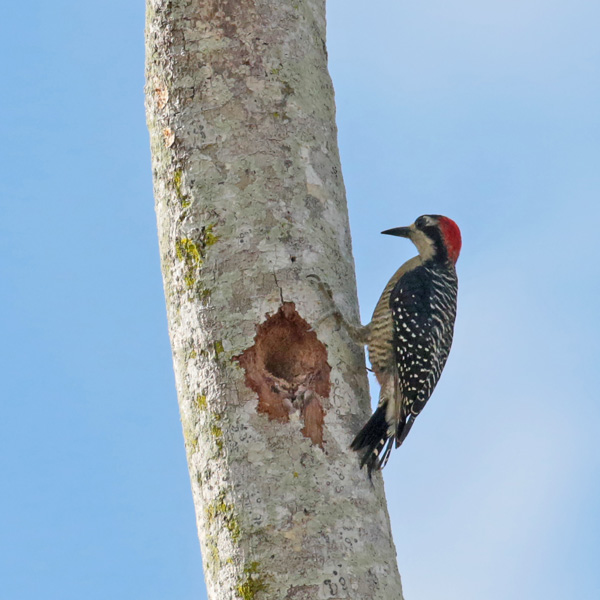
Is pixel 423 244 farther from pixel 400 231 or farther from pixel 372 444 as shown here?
pixel 372 444

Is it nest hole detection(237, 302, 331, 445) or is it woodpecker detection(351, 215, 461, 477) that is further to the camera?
woodpecker detection(351, 215, 461, 477)

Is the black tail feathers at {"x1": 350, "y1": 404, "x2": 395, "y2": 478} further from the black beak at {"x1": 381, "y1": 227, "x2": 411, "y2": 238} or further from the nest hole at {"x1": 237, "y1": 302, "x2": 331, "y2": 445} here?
the black beak at {"x1": 381, "y1": 227, "x2": 411, "y2": 238}

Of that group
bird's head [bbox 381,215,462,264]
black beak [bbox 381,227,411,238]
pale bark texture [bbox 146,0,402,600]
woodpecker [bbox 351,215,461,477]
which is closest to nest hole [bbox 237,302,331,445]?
pale bark texture [bbox 146,0,402,600]

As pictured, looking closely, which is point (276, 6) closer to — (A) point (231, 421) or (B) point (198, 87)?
(B) point (198, 87)

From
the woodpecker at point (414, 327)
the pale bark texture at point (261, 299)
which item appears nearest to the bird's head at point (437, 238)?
the woodpecker at point (414, 327)

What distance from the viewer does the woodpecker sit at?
4008 millimetres

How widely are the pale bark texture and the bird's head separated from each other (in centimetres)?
153

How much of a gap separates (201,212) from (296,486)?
3.75 feet

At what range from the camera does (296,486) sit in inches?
114

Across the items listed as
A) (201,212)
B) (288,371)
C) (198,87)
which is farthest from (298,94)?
(288,371)

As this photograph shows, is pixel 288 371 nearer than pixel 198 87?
Yes

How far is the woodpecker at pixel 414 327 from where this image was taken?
13.1ft

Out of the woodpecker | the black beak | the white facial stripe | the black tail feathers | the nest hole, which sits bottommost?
the black tail feathers

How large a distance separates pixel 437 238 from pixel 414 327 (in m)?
0.90
